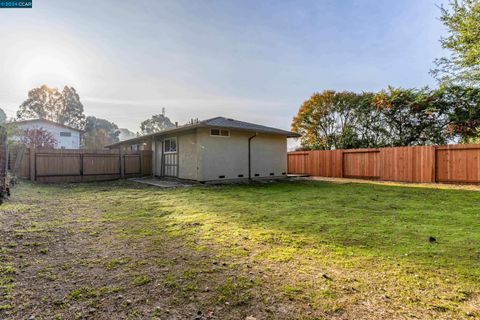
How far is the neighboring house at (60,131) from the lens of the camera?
1009 inches

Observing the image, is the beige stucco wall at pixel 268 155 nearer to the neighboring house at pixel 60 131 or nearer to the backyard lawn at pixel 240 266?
the backyard lawn at pixel 240 266


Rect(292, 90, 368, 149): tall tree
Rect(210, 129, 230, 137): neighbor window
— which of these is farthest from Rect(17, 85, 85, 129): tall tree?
Rect(210, 129, 230, 137): neighbor window

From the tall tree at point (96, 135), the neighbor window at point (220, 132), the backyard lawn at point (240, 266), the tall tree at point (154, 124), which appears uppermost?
the tall tree at point (154, 124)

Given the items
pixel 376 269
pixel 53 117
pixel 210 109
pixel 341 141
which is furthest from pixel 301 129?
pixel 53 117

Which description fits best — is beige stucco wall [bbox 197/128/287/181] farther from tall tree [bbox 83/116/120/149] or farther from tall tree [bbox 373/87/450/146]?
tall tree [bbox 83/116/120/149]

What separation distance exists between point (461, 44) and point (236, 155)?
435 inches

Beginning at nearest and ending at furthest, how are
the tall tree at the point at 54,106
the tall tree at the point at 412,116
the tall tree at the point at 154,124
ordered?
the tall tree at the point at 412,116 → the tall tree at the point at 54,106 → the tall tree at the point at 154,124

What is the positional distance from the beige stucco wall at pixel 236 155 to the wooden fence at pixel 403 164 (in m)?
2.88

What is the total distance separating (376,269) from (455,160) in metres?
10.1

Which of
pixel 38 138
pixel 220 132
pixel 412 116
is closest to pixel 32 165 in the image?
pixel 220 132

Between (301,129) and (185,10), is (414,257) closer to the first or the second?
(185,10)

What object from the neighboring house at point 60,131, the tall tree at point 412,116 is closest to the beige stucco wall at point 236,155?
the tall tree at point 412,116

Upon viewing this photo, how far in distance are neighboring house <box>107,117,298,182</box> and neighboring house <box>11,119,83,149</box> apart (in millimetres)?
19588

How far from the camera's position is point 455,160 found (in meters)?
9.77
